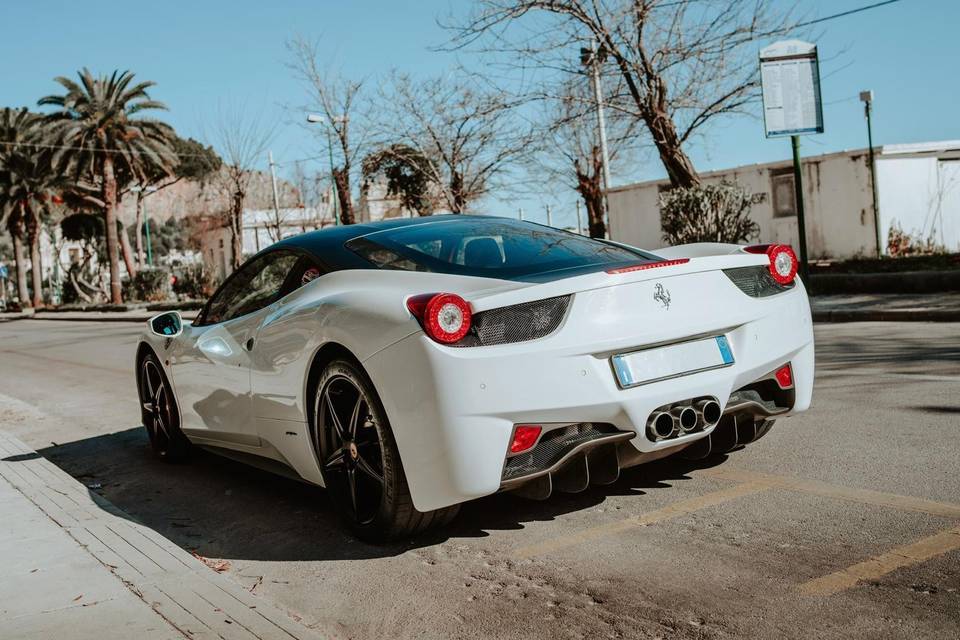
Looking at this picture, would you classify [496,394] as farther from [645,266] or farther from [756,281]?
[756,281]

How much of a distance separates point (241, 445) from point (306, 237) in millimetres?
1151

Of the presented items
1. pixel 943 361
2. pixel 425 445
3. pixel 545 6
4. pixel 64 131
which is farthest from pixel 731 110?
pixel 64 131

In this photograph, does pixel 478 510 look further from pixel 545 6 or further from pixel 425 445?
pixel 545 6

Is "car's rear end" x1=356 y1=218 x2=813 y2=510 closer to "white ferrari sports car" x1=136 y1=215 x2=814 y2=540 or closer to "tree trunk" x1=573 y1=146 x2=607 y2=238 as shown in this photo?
"white ferrari sports car" x1=136 y1=215 x2=814 y2=540

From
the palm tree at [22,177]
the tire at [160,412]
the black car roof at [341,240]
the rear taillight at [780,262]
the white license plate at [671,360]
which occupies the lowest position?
the tire at [160,412]

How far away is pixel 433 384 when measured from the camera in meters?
3.54

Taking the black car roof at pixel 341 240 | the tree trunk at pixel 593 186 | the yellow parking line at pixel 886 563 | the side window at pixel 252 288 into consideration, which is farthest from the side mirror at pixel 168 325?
the tree trunk at pixel 593 186

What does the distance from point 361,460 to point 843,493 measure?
2.07 meters

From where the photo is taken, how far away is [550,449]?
3.72 metres

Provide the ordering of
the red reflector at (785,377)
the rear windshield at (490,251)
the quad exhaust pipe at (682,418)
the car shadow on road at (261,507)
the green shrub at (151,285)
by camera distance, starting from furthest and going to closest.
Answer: the green shrub at (151,285), the red reflector at (785,377), the car shadow on road at (261,507), the rear windshield at (490,251), the quad exhaust pipe at (682,418)

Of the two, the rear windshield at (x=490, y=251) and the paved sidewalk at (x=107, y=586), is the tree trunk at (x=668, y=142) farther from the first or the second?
the paved sidewalk at (x=107, y=586)

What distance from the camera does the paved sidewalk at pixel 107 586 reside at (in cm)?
325

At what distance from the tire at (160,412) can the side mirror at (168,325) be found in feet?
0.97

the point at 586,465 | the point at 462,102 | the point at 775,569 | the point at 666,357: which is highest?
the point at 462,102
